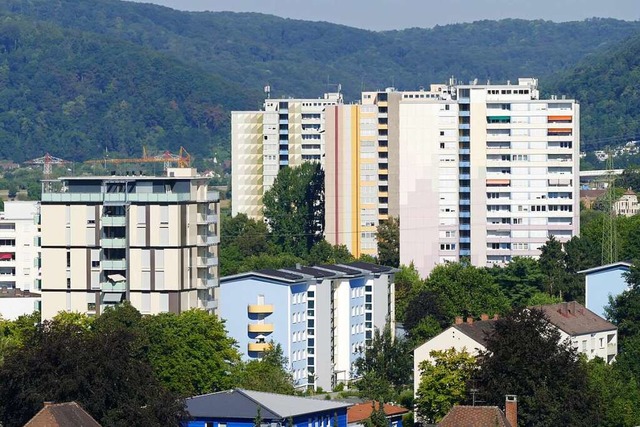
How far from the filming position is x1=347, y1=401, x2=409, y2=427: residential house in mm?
66625

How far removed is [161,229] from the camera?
3233 inches

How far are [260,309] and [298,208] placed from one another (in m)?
55.8

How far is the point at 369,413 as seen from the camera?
67750 millimetres

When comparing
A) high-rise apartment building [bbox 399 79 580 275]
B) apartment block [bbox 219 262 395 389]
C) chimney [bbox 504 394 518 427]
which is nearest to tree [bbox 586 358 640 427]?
chimney [bbox 504 394 518 427]

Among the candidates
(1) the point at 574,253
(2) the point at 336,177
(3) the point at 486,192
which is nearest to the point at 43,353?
(1) the point at 574,253

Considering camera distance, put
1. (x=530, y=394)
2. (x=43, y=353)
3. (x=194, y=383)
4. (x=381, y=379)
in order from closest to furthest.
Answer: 1. (x=43, y=353)
2. (x=530, y=394)
3. (x=194, y=383)
4. (x=381, y=379)

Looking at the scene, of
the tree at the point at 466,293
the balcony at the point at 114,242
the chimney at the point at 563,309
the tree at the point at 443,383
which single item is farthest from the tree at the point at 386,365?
the balcony at the point at 114,242

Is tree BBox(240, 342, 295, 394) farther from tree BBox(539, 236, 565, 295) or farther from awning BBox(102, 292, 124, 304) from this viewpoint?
tree BBox(539, 236, 565, 295)

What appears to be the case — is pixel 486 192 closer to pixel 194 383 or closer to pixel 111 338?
pixel 194 383

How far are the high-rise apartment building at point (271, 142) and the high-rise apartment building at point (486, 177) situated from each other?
29755 mm

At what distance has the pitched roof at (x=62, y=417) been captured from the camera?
5081 cm

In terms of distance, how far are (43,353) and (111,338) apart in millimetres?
2537

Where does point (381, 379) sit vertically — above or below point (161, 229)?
below

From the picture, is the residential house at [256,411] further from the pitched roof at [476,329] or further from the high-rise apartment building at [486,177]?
the high-rise apartment building at [486,177]
